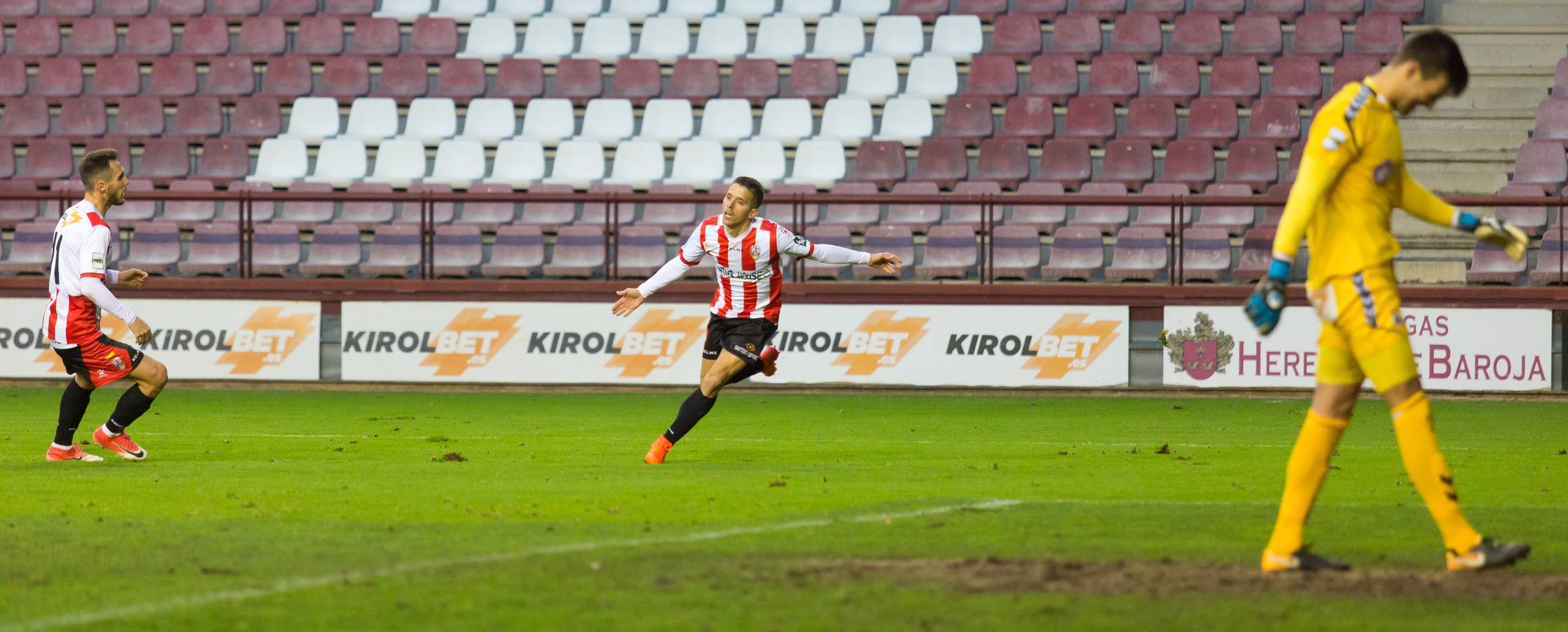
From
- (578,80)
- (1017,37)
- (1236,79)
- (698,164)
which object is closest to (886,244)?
(698,164)

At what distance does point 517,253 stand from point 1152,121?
778 cm

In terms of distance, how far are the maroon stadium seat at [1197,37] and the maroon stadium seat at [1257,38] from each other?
22 cm

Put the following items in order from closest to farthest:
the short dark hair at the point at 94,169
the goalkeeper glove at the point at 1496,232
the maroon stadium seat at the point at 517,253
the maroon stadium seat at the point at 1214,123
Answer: the goalkeeper glove at the point at 1496,232, the short dark hair at the point at 94,169, the maroon stadium seat at the point at 517,253, the maroon stadium seat at the point at 1214,123

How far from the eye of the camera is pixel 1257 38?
2155 cm

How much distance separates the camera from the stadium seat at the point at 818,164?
802 inches

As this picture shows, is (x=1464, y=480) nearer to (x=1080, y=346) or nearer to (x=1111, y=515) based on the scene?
(x=1111, y=515)

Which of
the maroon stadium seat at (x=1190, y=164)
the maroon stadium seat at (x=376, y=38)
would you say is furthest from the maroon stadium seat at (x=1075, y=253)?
the maroon stadium seat at (x=376, y=38)

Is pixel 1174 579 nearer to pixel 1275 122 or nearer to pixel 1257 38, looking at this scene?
pixel 1275 122

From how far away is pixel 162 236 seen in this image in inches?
758

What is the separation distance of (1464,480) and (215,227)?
14.0 metres

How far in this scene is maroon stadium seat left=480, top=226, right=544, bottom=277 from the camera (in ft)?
60.8

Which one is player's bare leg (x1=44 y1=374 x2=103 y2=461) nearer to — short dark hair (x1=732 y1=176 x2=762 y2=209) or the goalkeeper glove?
short dark hair (x1=732 y1=176 x2=762 y2=209)

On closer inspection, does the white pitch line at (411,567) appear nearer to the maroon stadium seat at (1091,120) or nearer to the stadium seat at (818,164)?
the stadium seat at (818,164)

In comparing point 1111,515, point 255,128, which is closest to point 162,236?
point 255,128
